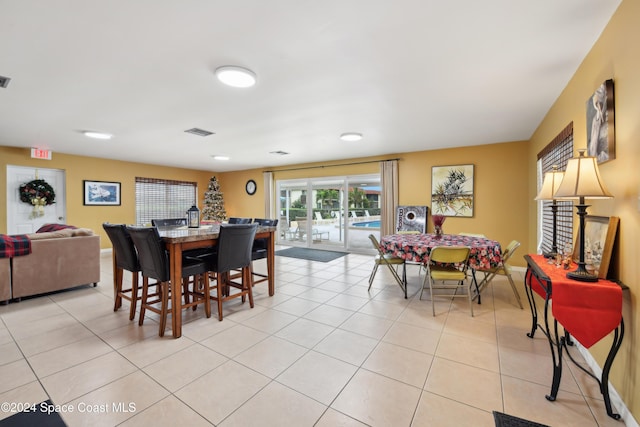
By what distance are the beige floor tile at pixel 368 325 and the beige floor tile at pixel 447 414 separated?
0.84 metres

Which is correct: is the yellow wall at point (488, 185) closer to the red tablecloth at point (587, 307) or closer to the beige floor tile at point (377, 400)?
the red tablecloth at point (587, 307)

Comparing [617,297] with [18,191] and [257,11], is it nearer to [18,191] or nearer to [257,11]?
[257,11]

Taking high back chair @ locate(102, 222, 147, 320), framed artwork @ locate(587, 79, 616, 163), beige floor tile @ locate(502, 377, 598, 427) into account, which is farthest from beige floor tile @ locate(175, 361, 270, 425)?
framed artwork @ locate(587, 79, 616, 163)

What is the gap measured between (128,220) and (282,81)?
22.2 ft

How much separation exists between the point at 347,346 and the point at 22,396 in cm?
224

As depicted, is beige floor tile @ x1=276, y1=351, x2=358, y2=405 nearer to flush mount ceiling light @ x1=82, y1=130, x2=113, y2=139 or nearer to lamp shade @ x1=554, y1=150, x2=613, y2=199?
lamp shade @ x1=554, y1=150, x2=613, y2=199

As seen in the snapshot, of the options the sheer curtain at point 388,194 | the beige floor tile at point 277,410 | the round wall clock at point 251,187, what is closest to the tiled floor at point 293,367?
the beige floor tile at point 277,410

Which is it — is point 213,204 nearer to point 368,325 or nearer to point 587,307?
point 368,325

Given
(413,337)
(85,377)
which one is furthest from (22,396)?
(413,337)

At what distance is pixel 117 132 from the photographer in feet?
14.4

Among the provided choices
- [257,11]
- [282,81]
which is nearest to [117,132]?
[282,81]

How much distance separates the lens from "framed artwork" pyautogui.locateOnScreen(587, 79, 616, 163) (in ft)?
5.75

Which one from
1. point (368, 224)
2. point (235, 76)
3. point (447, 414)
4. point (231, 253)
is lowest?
point (447, 414)

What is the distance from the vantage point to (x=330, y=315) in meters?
3.07
